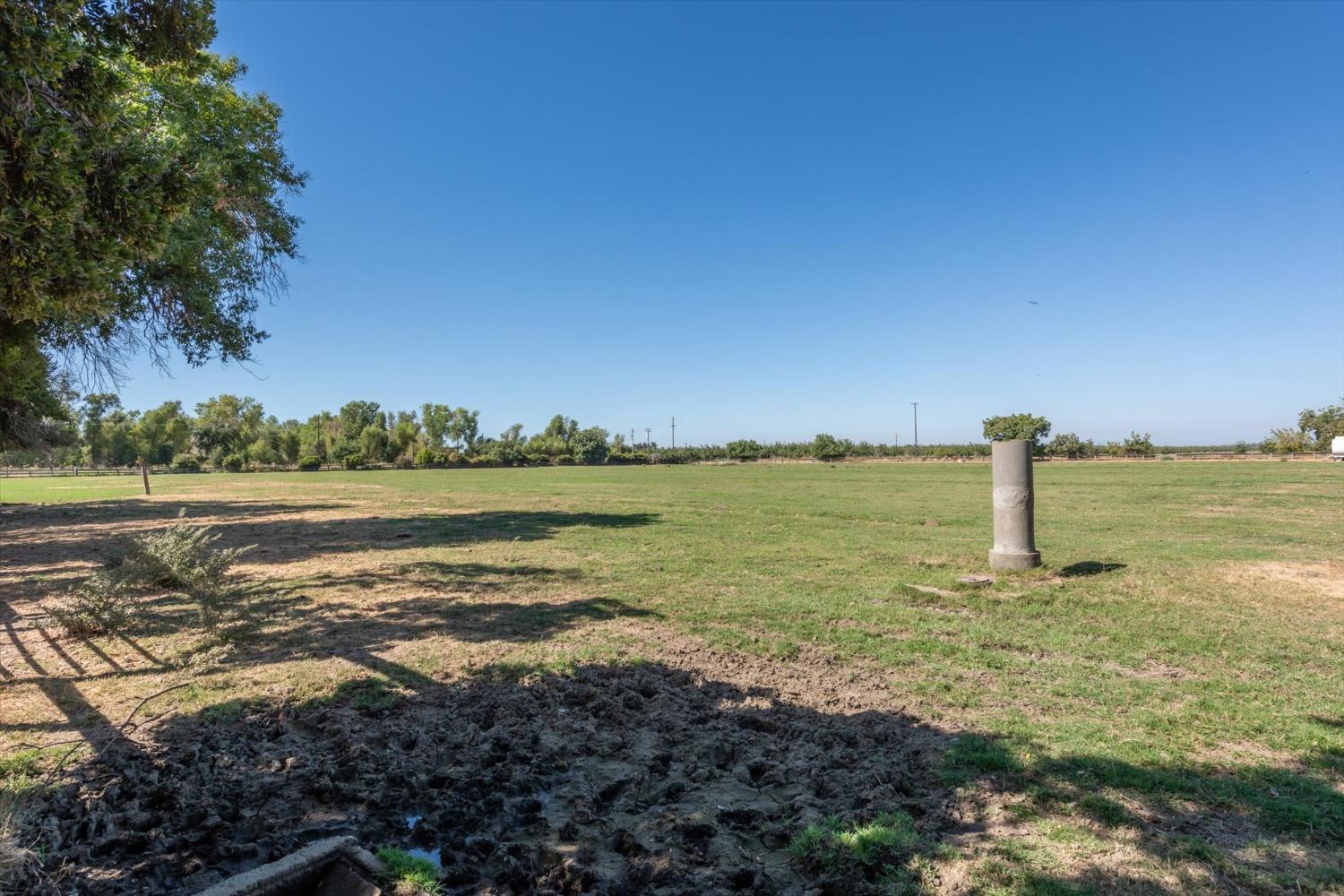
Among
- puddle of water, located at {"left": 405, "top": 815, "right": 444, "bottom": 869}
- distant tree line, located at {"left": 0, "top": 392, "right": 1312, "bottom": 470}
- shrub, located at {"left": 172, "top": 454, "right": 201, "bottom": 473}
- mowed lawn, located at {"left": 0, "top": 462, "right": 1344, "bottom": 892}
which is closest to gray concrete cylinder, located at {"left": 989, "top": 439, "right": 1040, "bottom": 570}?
mowed lawn, located at {"left": 0, "top": 462, "right": 1344, "bottom": 892}

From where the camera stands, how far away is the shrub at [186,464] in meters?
86.8

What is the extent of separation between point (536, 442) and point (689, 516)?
8212cm

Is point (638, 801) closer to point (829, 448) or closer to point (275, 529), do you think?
point (275, 529)

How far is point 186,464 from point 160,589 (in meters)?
97.9

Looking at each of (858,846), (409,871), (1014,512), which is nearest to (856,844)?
(858,846)

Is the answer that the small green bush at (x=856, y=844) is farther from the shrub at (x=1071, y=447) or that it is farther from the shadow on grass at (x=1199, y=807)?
the shrub at (x=1071, y=447)

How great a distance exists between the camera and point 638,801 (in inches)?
143

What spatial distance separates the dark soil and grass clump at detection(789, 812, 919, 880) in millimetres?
78

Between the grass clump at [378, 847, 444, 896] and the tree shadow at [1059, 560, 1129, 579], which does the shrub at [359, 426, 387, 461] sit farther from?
the grass clump at [378, 847, 444, 896]

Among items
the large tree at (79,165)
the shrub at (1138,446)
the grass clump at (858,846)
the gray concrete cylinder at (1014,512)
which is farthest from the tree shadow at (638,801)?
the shrub at (1138,446)

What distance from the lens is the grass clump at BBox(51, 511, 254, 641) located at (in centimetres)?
677

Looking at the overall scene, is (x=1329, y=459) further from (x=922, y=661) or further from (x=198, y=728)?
(x=198, y=728)

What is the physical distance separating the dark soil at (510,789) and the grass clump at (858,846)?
8cm

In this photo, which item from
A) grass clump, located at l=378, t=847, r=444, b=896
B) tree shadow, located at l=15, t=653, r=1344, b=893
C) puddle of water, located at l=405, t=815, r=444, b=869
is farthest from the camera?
puddle of water, located at l=405, t=815, r=444, b=869
